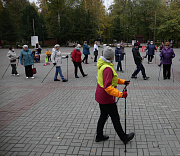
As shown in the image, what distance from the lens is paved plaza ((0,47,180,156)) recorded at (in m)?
3.75

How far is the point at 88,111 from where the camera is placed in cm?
568

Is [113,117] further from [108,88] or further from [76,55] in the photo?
[76,55]

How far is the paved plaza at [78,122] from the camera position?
12.3 ft

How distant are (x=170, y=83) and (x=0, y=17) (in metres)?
53.0

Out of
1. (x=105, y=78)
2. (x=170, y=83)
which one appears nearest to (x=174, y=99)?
(x=170, y=83)

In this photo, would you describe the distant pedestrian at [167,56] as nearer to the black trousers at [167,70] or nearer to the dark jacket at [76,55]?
the black trousers at [167,70]

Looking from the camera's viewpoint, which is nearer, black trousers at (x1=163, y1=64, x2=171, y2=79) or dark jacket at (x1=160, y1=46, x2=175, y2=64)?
dark jacket at (x1=160, y1=46, x2=175, y2=64)

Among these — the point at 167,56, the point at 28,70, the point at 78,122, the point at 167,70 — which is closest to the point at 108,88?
the point at 78,122

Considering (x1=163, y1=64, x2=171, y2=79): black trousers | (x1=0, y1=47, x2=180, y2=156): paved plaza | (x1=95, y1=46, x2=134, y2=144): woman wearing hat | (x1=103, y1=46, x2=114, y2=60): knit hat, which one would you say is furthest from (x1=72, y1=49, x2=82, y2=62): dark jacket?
(x1=103, y1=46, x2=114, y2=60): knit hat

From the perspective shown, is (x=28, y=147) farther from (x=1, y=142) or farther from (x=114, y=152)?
(x=114, y=152)

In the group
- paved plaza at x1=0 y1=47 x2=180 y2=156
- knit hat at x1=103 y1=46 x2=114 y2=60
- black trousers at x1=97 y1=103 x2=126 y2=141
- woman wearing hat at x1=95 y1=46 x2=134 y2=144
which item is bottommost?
paved plaza at x1=0 y1=47 x2=180 y2=156

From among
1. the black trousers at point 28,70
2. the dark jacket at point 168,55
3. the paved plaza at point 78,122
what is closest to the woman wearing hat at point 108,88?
the paved plaza at point 78,122

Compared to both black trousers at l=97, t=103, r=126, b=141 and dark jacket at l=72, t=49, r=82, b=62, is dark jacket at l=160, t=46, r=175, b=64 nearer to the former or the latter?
dark jacket at l=72, t=49, r=82, b=62

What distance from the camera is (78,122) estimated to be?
195 inches
